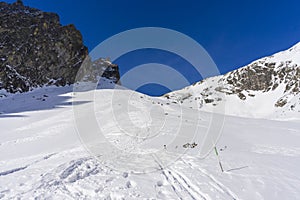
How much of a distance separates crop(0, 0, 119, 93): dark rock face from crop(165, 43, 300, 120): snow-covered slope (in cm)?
3646

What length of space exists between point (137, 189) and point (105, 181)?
1.18m

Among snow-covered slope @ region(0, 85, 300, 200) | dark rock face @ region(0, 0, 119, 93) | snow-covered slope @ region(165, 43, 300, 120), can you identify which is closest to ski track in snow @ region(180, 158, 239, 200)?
snow-covered slope @ region(0, 85, 300, 200)

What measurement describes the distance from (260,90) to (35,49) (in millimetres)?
80111

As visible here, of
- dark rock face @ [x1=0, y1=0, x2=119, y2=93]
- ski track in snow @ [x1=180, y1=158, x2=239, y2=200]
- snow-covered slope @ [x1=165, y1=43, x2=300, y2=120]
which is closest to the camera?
ski track in snow @ [x1=180, y1=158, x2=239, y2=200]

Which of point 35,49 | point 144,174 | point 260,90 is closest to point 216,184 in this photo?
point 144,174

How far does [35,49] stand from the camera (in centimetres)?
4634

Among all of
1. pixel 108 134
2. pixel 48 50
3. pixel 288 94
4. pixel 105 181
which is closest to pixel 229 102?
pixel 288 94

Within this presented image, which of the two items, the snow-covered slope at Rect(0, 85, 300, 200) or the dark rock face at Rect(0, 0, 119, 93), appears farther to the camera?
the dark rock face at Rect(0, 0, 119, 93)

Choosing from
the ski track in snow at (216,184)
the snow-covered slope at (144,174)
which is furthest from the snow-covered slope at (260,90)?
the ski track in snow at (216,184)

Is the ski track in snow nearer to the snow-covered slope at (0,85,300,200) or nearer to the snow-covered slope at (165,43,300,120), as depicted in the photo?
the snow-covered slope at (0,85,300,200)

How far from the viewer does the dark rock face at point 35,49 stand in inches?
1628

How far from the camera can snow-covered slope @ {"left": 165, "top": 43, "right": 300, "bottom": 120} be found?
6631 cm

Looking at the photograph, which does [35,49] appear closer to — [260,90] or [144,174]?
[144,174]

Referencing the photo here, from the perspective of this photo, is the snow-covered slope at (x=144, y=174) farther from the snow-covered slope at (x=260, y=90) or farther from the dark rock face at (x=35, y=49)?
the snow-covered slope at (x=260, y=90)
